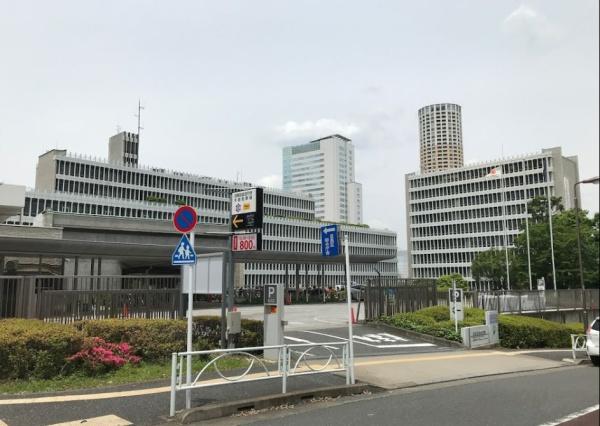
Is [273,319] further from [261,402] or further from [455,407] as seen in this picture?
[455,407]

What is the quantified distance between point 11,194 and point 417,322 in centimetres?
1700

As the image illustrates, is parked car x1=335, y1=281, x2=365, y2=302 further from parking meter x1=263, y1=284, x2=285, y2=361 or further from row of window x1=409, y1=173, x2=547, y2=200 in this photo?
row of window x1=409, y1=173, x2=547, y2=200

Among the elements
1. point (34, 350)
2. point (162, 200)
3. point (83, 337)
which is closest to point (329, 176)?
point (162, 200)

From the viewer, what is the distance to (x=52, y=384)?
10.1m

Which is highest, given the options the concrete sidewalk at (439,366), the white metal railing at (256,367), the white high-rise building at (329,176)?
the white high-rise building at (329,176)

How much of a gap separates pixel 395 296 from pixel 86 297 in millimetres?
14122

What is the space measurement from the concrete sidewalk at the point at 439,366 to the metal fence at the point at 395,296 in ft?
19.0

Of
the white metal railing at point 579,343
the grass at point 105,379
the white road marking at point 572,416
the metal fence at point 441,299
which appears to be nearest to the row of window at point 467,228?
the metal fence at point 441,299

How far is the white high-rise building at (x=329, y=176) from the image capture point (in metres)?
180

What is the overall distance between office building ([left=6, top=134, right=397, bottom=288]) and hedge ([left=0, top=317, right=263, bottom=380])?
214ft

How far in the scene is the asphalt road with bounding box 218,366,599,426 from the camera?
26.9 ft

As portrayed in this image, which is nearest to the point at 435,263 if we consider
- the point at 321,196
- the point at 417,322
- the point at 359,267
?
the point at 359,267

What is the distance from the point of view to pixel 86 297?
14.9 metres

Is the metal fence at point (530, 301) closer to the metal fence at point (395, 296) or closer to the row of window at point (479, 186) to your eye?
the metal fence at point (395, 296)
